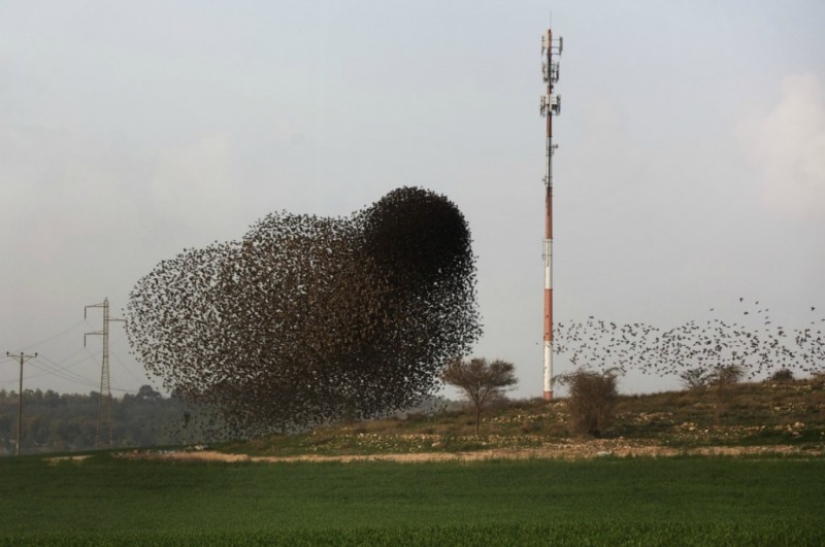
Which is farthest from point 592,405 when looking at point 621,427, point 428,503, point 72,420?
point 72,420

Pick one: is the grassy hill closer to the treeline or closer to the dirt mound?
the dirt mound

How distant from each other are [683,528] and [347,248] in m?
24.5

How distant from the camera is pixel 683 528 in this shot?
732 inches

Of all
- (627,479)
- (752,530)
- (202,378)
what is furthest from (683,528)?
(202,378)

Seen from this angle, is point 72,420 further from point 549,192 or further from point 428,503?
point 428,503

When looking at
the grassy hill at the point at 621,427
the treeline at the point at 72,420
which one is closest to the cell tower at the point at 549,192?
the grassy hill at the point at 621,427

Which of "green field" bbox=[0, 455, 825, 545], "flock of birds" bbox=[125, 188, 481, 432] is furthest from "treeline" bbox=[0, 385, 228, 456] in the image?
"green field" bbox=[0, 455, 825, 545]

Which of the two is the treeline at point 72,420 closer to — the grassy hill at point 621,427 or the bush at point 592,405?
the grassy hill at point 621,427

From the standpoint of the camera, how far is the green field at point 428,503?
60.7 feet

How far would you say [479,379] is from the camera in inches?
1561

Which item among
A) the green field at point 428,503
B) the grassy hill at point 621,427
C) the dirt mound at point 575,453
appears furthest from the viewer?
the grassy hill at point 621,427

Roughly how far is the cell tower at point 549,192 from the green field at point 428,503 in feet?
35.7

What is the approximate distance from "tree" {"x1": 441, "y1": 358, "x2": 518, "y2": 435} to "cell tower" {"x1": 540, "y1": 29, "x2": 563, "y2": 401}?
1497 mm

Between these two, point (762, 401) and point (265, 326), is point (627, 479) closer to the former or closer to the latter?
A: point (762, 401)
